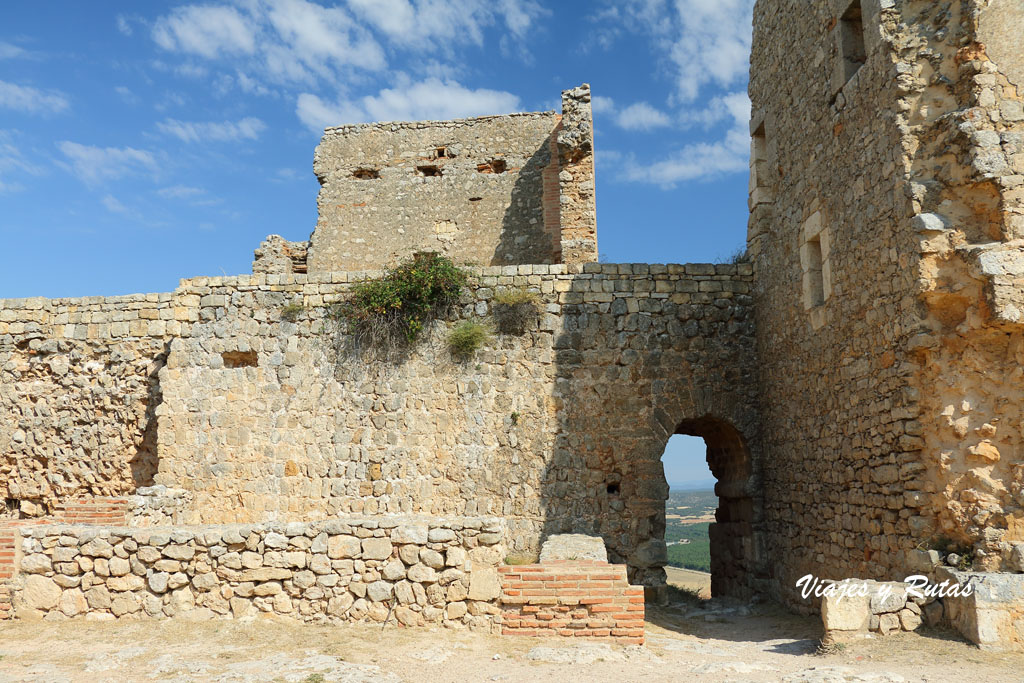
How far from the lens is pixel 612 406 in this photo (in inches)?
390

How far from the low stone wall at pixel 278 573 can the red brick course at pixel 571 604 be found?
0.58 ft

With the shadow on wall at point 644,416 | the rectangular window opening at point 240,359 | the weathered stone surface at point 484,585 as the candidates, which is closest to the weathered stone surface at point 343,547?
the weathered stone surface at point 484,585

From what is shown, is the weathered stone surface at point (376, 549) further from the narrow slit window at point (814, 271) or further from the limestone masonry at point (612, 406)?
the narrow slit window at point (814, 271)

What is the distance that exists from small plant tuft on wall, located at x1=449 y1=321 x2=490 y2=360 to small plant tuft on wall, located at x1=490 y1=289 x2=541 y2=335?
0.90ft

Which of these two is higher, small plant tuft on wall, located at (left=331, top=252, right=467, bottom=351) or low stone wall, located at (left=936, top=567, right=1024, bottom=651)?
small plant tuft on wall, located at (left=331, top=252, right=467, bottom=351)

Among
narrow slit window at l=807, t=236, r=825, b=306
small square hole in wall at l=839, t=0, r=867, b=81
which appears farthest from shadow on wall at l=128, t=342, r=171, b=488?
small square hole in wall at l=839, t=0, r=867, b=81

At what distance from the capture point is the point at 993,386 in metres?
6.16

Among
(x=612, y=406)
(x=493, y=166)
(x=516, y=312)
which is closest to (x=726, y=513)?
(x=612, y=406)

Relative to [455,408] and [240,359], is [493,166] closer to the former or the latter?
[455,408]

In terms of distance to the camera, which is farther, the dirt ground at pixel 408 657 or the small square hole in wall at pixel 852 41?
the small square hole in wall at pixel 852 41

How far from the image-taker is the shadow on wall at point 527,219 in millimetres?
14070

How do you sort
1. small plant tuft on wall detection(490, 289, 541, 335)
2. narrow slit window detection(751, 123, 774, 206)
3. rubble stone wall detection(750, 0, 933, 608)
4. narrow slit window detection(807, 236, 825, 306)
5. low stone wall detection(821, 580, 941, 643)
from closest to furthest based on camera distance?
1. low stone wall detection(821, 580, 941, 643)
2. rubble stone wall detection(750, 0, 933, 608)
3. narrow slit window detection(807, 236, 825, 306)
4. narrow slit window detection(751, 123, 774, 206)
5. small plant tuft on wall detection(490, 289, 541, 335)

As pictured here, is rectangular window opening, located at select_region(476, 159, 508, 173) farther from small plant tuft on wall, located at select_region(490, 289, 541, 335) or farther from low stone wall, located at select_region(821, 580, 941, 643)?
low stone wall, located at select_region(821, 580, 941, 643)

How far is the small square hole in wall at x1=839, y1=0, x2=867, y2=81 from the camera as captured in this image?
771 centimetres
